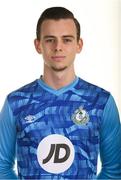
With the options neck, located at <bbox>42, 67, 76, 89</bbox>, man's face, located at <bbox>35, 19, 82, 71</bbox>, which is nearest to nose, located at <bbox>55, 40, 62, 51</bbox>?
man's face, located at <bbox>35, 19, 82, 71</bbox>

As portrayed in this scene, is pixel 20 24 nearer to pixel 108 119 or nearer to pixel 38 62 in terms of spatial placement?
pixel 38 62

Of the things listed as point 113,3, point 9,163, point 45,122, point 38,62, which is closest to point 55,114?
point 45,122

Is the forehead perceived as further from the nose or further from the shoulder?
the shoulder

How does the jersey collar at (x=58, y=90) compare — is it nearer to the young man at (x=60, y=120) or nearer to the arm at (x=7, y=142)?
the young man at (x=60, y=120)

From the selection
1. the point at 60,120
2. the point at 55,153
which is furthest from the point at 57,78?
the point at 55,153

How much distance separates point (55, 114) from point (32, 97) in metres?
0.11

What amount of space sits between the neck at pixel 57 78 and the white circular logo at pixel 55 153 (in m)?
0.19

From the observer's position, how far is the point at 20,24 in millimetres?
1919

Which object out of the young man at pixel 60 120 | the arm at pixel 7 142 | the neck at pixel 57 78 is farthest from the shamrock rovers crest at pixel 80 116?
the arm at pixel 7 142

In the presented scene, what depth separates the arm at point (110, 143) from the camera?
149 cm

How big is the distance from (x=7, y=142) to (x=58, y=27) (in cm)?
46

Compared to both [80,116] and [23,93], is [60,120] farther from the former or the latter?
[23,93]

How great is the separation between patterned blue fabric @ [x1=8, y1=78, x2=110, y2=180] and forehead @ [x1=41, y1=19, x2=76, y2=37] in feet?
0.61

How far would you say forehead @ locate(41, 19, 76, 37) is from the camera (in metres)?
1.46
